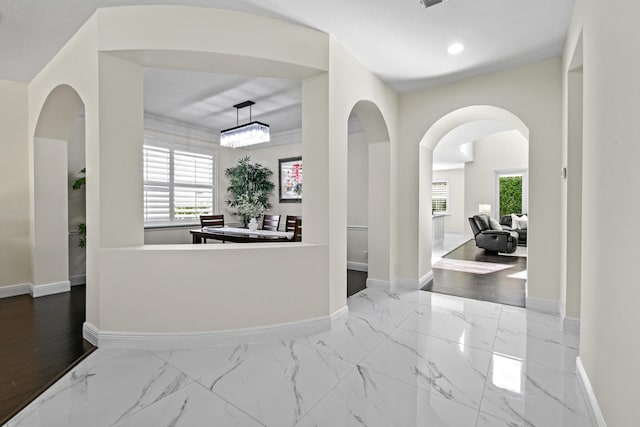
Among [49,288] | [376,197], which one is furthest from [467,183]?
[49,288]

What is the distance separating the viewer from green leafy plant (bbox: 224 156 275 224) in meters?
6.13

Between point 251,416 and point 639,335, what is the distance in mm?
1697

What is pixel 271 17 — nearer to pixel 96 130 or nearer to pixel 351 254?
pixel 96 130

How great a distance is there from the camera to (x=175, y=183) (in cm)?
566

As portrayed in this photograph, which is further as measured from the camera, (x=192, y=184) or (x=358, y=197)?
(x=192, y=184)

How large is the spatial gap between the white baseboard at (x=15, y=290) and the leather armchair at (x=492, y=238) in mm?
7983

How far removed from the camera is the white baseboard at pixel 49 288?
3.66 meters

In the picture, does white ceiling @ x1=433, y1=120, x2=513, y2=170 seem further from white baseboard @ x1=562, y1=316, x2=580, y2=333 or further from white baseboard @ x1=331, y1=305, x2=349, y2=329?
white baseboard @ x1=331, y1=305, x2=349, y2=329

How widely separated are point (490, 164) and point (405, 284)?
8040mm

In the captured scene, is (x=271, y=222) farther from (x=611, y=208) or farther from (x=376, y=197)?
(x=611, y=208)

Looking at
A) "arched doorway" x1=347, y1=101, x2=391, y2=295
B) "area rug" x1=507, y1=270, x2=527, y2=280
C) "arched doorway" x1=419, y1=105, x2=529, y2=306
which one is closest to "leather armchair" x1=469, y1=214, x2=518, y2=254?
"arched doorway" x1=419, y1=105, x2=529, y2=306

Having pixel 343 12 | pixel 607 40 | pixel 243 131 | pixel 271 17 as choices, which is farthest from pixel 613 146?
pixel 243 131

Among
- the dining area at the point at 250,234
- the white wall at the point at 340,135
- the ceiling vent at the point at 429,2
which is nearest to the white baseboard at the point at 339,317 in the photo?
the white wall at the point at 340,135

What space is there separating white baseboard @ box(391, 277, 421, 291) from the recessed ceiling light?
104 inches
